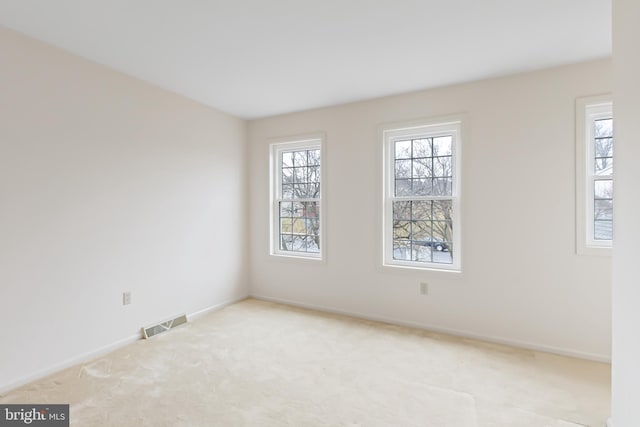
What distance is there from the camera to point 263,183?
4324mm

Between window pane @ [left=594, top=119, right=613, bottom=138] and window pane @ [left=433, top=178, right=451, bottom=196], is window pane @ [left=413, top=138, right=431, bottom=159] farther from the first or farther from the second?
window pane @ [left=594, top=119, right=613, bottom=138]

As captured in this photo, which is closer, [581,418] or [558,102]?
[581,418]

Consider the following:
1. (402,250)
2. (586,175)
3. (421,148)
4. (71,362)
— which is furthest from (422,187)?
(71,362)

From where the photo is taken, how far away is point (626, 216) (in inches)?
53.6

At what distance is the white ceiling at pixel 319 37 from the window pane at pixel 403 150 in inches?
24.4

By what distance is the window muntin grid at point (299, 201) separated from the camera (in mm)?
4117

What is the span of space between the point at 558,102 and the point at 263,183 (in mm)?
3301

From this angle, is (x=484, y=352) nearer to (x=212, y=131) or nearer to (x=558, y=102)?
(x=558, y=102)

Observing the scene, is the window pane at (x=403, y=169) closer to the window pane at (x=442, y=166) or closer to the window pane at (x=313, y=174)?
the window pane at (x=442, y=166)

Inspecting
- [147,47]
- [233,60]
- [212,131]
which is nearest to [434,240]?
[233,60]

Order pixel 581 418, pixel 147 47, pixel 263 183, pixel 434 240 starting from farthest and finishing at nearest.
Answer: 1. pixel 263 183
2. pixel 434 240
3. pixel 147 47
4. pixel 581 418

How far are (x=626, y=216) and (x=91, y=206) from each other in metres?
3.52

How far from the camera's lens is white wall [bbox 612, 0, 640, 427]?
4.07 ft

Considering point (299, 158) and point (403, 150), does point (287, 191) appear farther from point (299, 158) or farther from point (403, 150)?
point (403, 150)
